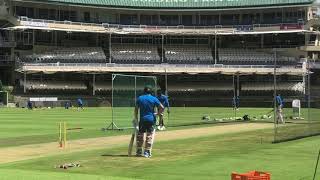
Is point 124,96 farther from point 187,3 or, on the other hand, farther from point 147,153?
point 187,3

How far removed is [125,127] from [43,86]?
Answer: 5648 centimetres

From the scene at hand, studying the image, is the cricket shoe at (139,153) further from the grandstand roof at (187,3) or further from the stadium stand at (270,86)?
the grandstand roof at (187,3)

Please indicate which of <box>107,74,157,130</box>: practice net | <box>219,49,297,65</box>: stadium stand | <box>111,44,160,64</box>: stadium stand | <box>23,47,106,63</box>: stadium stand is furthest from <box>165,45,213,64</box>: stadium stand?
<box>107,74,157,130</box>: practice net

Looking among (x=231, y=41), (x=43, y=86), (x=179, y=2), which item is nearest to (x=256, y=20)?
(x=231, y=41)

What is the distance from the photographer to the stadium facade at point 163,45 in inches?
3499

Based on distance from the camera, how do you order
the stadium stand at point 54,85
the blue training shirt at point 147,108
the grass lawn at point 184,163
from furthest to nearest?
the stadium stand at point 54,85, the blue training shirt at point 147,108, the grass lawn at point 184,163

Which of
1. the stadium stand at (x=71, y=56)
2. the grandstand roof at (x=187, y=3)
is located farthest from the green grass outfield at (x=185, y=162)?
the grandstand roof at (x=187, y=3)

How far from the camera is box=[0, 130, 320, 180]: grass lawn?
45.0 feet

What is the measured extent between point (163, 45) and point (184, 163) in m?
83.5

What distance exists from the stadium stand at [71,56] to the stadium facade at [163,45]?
6.3 inches

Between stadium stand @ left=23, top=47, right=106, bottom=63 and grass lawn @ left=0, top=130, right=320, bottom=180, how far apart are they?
2719 inches

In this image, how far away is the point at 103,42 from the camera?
97.9m

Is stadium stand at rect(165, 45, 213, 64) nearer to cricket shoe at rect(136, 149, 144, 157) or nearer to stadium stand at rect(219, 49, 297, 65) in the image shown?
stadium stand at rect(219, 49, 297, 65)

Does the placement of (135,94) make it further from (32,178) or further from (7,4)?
(7,4)
